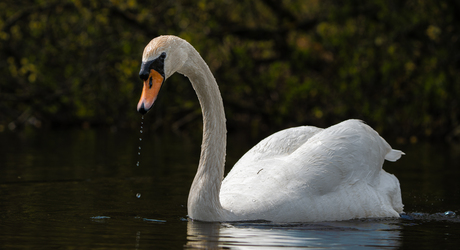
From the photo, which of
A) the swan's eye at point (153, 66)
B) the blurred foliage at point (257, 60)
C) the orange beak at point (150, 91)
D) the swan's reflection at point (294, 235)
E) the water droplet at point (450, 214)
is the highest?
the blurred foliage at point (257, 60)

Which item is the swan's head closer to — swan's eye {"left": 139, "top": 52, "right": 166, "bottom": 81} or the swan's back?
swan's eye {"left": 139, "top": 52, "right": 166, "bottom": 81}

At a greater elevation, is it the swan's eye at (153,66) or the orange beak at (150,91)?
the swan's eye at (153,66)

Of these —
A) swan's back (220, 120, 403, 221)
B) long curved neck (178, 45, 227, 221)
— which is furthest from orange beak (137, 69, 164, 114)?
swan's back (220, 120, 403, 221)

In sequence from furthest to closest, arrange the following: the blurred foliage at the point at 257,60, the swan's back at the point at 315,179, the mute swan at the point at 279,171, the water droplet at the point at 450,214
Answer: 1. the blurred foliage at the point at 257,60
2. the water droplet at the point at 450,214
3. the swan's back at the point at 315,179
4. the mute swan at the point at 279,171

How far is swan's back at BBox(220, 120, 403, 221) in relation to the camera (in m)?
6.84

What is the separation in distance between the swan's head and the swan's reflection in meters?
1.27

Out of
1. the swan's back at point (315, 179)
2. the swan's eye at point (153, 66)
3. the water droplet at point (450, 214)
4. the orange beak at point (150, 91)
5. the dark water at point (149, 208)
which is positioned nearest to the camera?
the orange beak at point (150, 91)

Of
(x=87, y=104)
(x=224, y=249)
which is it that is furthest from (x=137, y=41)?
(x=224, y=249)

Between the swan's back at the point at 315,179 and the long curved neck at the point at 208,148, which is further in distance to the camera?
the swan's back at the point at 315,179

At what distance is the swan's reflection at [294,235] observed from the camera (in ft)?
19.0

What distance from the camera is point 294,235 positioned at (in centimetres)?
616

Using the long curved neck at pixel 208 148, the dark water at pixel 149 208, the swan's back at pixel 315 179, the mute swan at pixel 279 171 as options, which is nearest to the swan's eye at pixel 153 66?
the mute swan at pixel 279 171

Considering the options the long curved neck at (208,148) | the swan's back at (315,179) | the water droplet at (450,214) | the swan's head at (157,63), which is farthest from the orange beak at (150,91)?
the water droplet at (450,214)

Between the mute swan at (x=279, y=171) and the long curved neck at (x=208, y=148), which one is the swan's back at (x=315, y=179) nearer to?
the mute swan at (x=279, y=171)
